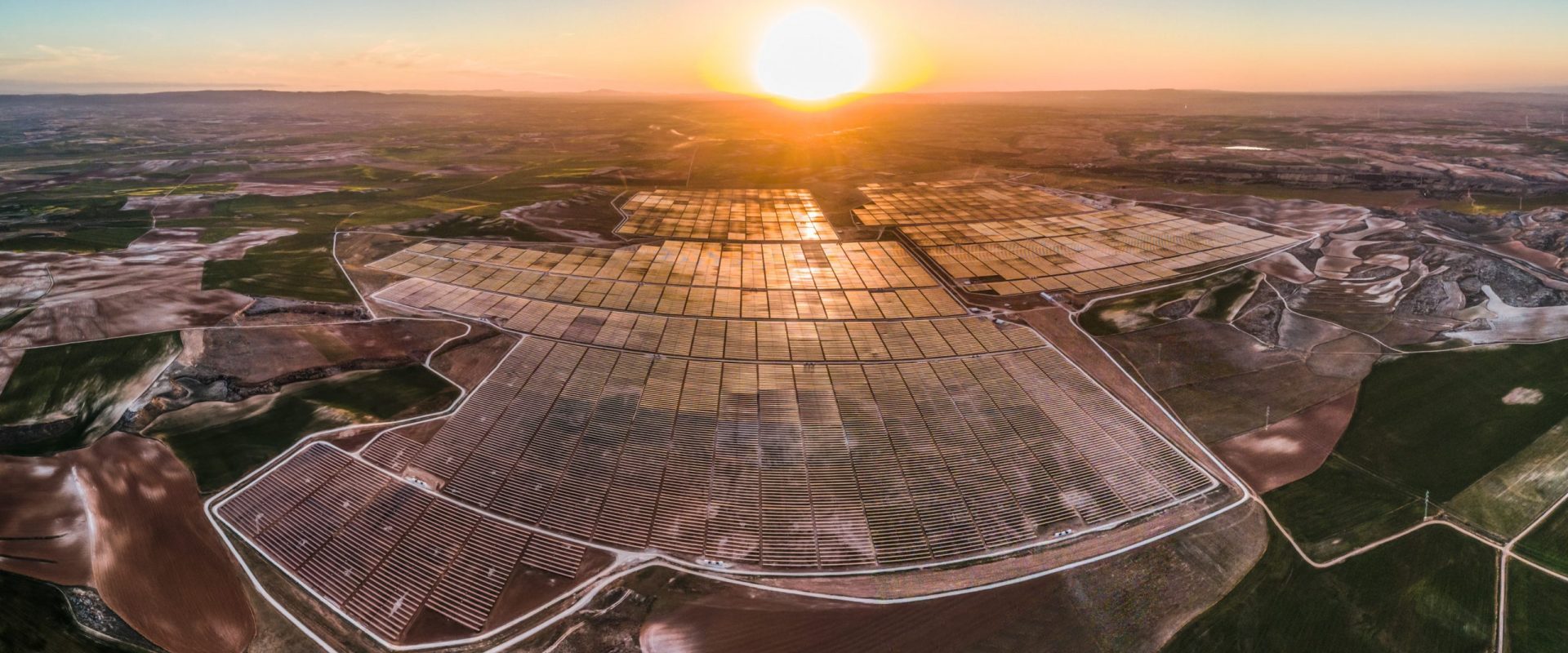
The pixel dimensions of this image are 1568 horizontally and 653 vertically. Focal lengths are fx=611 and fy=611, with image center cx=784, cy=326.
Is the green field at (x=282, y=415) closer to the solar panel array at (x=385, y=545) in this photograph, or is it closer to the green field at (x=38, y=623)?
the solar panel array at (x=385, y=545)

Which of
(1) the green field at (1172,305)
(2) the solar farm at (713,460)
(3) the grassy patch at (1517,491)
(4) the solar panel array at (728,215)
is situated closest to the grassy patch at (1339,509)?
(3) the grassy patch at (1517,491)

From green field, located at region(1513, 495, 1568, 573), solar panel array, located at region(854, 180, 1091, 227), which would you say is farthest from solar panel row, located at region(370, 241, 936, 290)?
green field, located at region(1513, 495, 1568, 573)

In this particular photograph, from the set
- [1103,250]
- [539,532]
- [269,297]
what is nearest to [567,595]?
[539,532]

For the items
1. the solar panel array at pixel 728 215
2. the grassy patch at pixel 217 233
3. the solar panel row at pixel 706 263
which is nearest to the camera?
the solar panel row at pixel 706 263

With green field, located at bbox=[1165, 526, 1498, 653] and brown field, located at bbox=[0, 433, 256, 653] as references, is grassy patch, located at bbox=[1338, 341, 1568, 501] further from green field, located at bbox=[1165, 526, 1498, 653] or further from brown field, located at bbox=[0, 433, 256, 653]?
brown field, located at bbox=[0, 433, 256, 653]

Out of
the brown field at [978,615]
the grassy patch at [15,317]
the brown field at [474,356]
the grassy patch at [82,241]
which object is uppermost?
the grassy patch at [82,241]

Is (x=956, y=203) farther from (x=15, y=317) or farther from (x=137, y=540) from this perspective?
(x=15, y=317)
